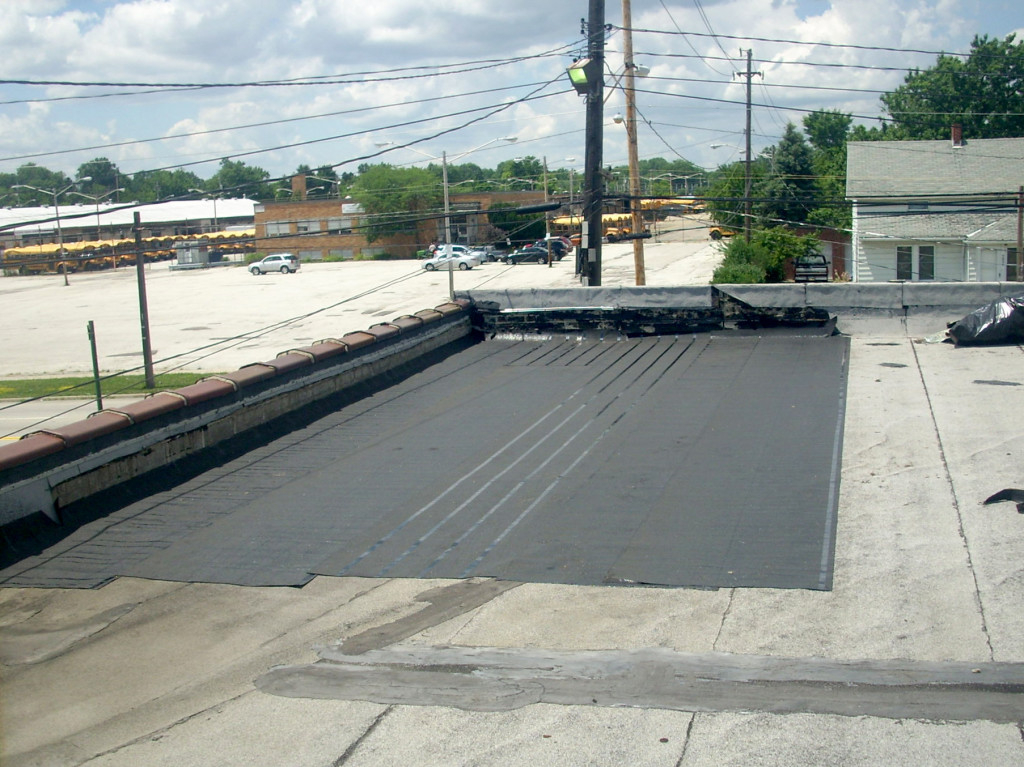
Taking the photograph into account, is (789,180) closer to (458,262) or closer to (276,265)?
(458,262)

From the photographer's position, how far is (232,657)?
620 centimetres

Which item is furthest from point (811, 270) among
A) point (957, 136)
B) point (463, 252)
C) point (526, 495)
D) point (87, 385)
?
point (526, 495)

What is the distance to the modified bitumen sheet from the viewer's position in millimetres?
7422

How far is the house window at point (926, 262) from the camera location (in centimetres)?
3975

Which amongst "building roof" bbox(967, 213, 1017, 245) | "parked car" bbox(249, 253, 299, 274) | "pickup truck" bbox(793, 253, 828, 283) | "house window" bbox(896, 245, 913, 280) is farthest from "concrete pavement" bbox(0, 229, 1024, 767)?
"parked car" bbox(249, 253, 299, 274)

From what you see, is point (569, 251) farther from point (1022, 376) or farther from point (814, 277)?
point (1022, 376)

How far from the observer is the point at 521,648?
20.2 feet

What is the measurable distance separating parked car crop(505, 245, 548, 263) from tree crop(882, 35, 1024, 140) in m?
28.3

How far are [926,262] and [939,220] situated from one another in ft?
5.83

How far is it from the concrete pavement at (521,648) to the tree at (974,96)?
70726mm

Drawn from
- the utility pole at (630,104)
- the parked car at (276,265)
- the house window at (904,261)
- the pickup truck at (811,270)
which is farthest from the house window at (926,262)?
the parked car at (276,265)

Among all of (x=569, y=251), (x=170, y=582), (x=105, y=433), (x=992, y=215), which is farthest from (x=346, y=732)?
(x=569, y=251)

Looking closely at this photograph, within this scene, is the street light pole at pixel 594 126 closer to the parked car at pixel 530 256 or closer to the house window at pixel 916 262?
the house window at pixel 916 262

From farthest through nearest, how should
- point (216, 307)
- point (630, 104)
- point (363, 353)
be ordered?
point (216, 307), point (630, 104), point (363, 353)
